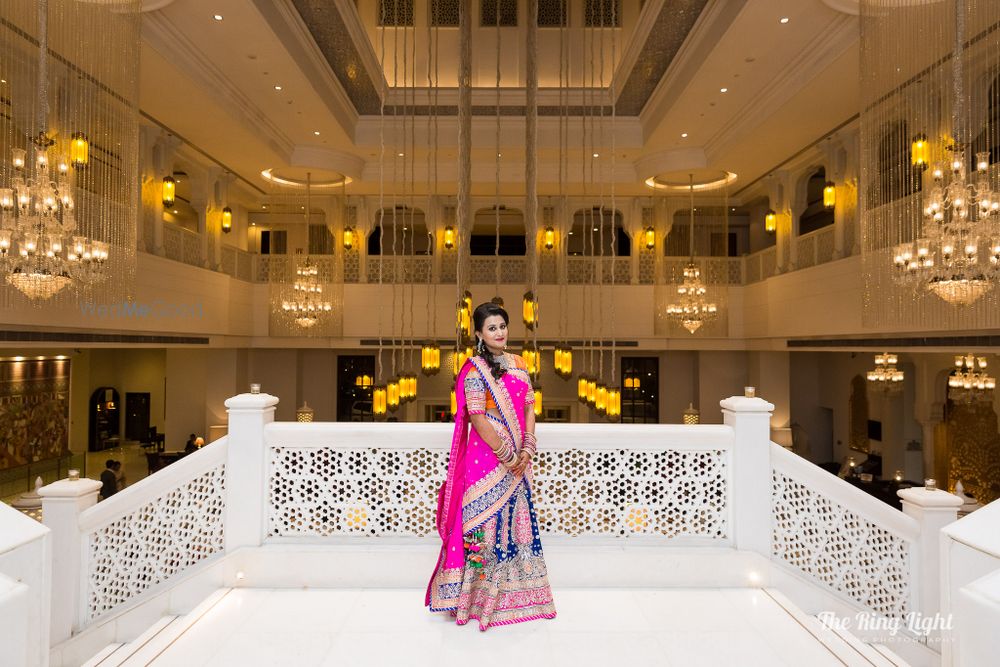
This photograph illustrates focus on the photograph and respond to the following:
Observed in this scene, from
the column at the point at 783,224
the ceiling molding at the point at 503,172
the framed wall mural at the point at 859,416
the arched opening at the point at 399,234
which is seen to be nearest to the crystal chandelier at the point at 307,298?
the ceiling molding at the point at 503,172

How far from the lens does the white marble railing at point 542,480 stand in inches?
141

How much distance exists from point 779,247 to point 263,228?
11.8 m

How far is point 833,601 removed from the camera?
342 centimetres

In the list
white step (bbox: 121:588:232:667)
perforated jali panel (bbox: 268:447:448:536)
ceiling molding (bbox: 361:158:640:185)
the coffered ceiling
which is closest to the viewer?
white step (bbox: 121:588:232:667)

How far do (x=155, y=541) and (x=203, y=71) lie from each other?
20.5ft

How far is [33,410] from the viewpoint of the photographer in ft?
41.0

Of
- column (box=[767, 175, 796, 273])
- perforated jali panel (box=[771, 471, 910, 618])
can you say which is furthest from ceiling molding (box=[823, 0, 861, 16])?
column (box=[767, 175, 796, 273])

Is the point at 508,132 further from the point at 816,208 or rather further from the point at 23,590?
the point at 23,590

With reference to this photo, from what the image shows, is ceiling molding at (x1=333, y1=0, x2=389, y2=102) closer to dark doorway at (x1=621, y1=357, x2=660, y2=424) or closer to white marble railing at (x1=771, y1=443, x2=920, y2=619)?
white marble railing at (x1=771, y1=443, x2=920, y2=619)

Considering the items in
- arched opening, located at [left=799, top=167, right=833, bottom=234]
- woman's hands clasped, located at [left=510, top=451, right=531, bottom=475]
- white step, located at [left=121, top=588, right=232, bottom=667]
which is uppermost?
arched opening, located at [left=799, top=167, right=833, bottom=234]

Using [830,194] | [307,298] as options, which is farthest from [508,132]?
[830,194]

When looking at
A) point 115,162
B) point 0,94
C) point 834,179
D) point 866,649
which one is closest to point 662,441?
point 866,649

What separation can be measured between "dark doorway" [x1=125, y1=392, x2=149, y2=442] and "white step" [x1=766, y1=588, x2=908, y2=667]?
17295 millimetres

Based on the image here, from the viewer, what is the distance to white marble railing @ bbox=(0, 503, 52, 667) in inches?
46.0
